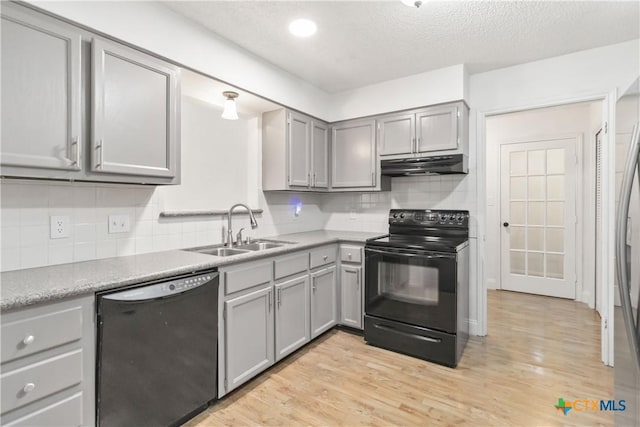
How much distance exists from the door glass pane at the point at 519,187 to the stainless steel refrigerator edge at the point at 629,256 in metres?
3.24

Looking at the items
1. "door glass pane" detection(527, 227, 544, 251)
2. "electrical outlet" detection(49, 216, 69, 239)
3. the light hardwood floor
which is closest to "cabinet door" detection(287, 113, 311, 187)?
the light hardwood floor

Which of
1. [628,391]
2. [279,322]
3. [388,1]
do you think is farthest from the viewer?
[279,322]

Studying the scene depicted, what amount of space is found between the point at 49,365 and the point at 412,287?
2.31 m

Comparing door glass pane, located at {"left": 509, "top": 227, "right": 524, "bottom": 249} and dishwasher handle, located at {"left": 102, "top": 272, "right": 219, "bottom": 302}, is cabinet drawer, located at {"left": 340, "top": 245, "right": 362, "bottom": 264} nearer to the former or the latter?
dishwasher handle, located at {"left": 102, "top": 272, "right": 219, "bottom": 302}

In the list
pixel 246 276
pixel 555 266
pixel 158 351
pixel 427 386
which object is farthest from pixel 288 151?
pixel 555 266

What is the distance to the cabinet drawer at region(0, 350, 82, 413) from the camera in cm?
119

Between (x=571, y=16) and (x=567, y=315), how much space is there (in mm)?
2997

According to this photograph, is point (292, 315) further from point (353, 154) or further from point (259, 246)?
point (353, 154)

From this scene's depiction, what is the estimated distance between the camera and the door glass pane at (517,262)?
4.47 m

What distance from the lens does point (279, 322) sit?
2.45 meters

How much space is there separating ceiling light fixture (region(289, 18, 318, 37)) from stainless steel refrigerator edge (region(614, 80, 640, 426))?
180 centimetres

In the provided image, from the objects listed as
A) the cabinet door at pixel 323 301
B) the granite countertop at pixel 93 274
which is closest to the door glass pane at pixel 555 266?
the cabinet door at pixel 323 301

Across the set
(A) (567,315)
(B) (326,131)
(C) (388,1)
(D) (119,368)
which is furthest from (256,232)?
(A) (567,315)

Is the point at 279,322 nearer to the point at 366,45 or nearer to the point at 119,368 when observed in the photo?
the point at 119,368
